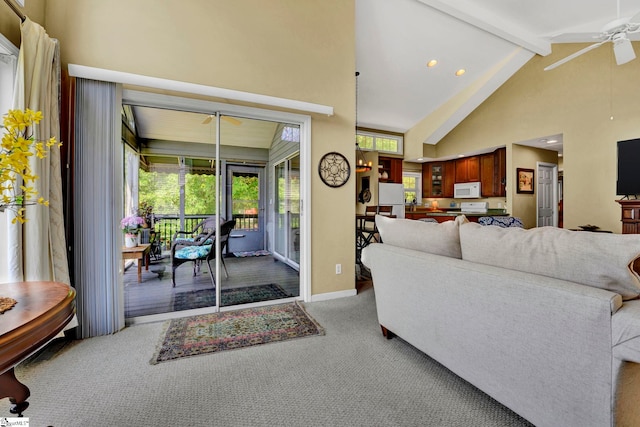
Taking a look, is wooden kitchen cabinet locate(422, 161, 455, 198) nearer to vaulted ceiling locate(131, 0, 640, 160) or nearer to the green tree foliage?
vaulted ceiling locate(131, 0, 640, 160)

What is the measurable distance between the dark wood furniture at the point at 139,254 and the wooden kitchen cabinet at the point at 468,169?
278 inches

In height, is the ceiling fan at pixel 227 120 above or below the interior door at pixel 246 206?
above

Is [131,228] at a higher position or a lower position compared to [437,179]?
lower

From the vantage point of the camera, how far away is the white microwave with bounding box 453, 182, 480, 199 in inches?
277

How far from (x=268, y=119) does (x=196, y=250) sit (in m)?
1.67

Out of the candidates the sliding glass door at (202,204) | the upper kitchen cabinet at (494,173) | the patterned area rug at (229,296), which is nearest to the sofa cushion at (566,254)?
the sliding glass door at (202,204)

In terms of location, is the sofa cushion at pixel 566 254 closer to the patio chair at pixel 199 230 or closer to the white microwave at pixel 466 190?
the patio chair at pixel 199 230

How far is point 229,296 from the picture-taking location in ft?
10.8

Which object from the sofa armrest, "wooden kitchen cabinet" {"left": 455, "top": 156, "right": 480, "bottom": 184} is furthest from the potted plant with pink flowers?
"wooden kitchen cabinet" {"left": 455, "top": 156, "right": 480, "bottom": 184}

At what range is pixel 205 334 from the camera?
246 centimetres

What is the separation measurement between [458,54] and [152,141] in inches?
199

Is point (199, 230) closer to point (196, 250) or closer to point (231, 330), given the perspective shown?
point (196, 250)

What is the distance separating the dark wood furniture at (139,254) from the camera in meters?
2.75

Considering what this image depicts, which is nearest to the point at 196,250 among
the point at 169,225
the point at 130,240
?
the point at 169,225
